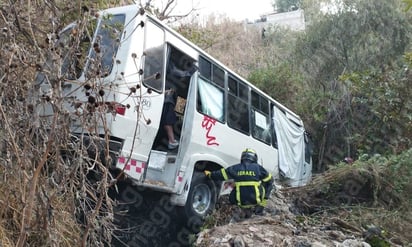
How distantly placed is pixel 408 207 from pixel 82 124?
5660mm

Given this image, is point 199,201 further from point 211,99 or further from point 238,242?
point 238,242

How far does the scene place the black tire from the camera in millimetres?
6387

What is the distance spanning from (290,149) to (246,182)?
418 centimetres

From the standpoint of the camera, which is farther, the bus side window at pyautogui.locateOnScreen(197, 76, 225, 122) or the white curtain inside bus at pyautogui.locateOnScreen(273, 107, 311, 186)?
the white curtain inside bus at pyautogui.locateOnScreen(273, 107, 311, 186)

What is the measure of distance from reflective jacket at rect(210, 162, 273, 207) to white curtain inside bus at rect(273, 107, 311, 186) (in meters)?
3.04

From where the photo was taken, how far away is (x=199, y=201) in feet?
22.1

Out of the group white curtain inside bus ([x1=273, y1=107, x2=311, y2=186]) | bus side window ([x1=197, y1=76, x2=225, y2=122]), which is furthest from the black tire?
white curtain inside bus ([x1=273, y1=107, x2=311, y2=186])

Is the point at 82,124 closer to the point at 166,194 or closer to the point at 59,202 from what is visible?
the point at 59,202

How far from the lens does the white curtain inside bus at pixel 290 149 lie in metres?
9.79

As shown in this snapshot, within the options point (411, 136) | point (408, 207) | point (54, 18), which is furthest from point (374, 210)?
point (54, 18)

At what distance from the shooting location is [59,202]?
3.98 m

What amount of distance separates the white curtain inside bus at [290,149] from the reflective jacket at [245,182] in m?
3.04

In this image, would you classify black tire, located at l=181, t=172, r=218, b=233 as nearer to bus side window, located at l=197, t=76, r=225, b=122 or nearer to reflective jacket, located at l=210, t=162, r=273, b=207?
reflective jacket, located at l=210, t=162, r=273, b=207

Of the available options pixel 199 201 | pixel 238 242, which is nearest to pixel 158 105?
pixel 199 201
